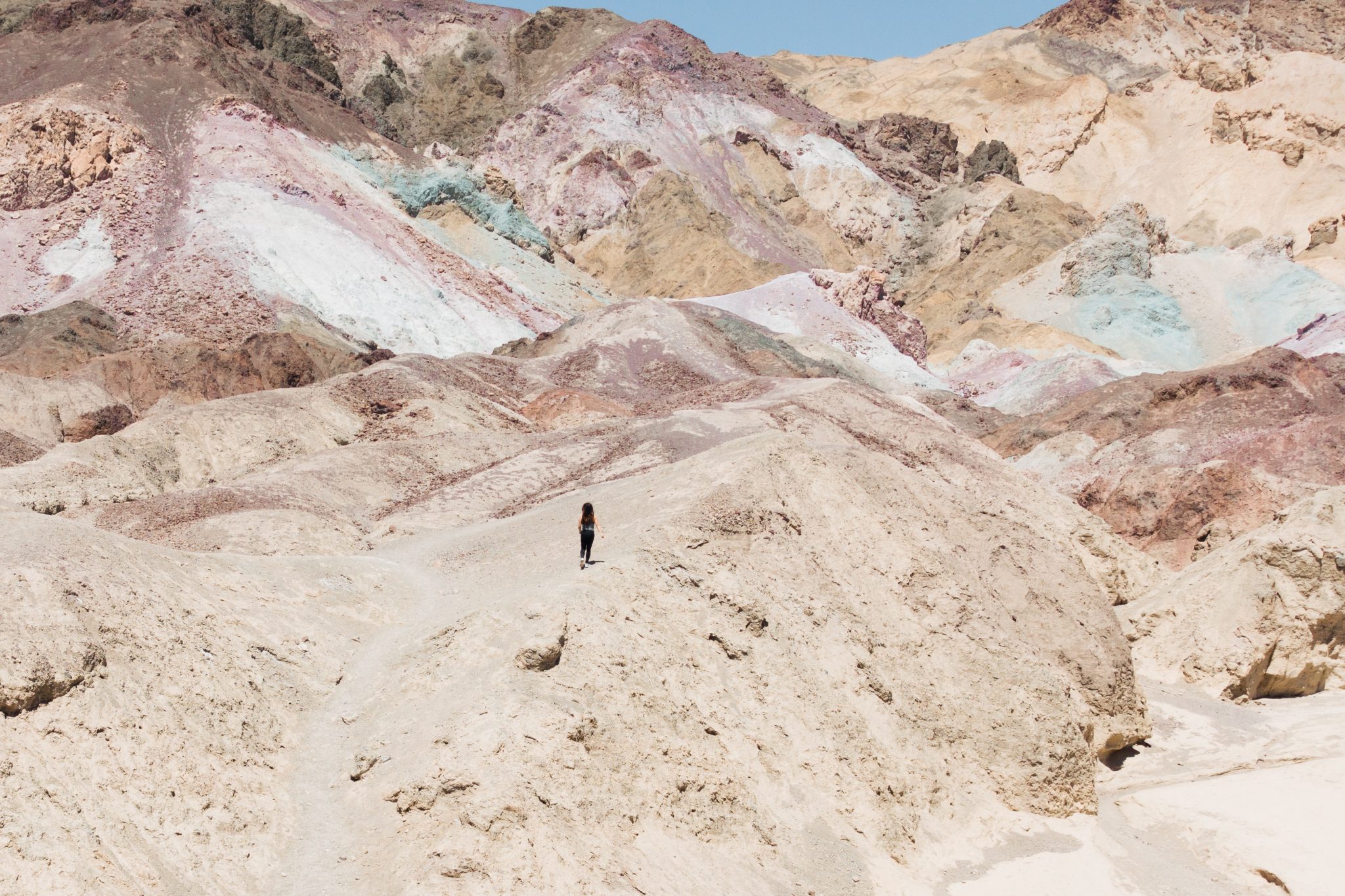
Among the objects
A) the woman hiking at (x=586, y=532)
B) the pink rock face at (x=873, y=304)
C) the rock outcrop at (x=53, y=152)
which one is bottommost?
the woman hiking at (x=586, y=532)

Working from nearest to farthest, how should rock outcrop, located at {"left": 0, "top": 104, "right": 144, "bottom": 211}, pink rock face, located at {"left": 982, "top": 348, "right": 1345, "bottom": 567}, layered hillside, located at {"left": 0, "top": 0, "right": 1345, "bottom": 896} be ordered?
layered hillside, located at {"left": 0, "top": 0, "right": 1345, "bottom": 896} → pink rock face, located at {"left": 982, "top": 348, "right": 1345, "bottom": 567} → rock outcrop, located at {"left": 0, "top": 104, "right": 144, "bottom": 211}

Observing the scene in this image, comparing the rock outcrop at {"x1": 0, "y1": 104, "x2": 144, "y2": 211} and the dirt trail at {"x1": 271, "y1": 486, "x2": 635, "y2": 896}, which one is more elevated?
the rock outcrop at {"x1": 0, "y1": 104, "x2": 144, "y2": 211}

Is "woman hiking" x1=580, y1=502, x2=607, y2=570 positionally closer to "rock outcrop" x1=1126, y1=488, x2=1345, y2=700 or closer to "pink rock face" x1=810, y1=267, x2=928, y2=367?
"rock outcrop" x1=1126, y1=488, x2=1345, y2=700

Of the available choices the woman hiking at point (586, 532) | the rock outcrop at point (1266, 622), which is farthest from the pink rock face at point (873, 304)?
the woman hiking at point (586, 532)

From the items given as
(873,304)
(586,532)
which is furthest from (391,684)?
(873,304)

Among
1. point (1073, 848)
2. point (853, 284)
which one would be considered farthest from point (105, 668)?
point (853, 284)

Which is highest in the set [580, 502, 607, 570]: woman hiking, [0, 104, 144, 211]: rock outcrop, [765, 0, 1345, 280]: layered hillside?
[765, 0, 1345, 280]: layered hillside

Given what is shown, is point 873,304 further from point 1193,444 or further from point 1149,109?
point 1149,109

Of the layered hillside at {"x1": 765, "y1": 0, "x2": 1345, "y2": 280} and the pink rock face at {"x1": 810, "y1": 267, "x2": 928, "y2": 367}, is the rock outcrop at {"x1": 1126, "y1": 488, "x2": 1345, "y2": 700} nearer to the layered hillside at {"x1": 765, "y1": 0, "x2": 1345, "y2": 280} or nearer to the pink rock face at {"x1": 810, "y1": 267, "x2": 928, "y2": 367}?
the pink rock face at {"x1": 810, "y1": 267, "x2": 928, "y2": 367}

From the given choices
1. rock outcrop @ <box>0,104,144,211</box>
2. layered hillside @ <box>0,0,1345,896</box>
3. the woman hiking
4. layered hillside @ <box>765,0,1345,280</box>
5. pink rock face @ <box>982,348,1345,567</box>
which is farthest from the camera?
layered hillside @ <box>765,0,1345,280</box>

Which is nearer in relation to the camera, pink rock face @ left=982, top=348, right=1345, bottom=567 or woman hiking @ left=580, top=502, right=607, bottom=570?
woman hiking @ left=580, top=502, right=607, bottom=570

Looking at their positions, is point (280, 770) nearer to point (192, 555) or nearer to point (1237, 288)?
point (192, 555)

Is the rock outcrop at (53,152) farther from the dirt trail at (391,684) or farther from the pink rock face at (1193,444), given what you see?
the dirt trail at (391,684)

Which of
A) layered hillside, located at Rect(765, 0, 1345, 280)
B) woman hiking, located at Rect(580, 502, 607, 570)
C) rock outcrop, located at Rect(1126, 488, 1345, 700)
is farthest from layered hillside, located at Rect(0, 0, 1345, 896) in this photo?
layered hillside, located at Rect(765, 0, 1345, 280)
